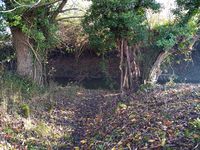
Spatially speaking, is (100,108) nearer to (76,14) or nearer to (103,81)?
(76,14)

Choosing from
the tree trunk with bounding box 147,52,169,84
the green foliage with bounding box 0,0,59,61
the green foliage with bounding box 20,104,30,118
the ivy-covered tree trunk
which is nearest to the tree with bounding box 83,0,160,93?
the tree trunk with bounding box 147,52,169,84

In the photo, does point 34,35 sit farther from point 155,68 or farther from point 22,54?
point 155,68

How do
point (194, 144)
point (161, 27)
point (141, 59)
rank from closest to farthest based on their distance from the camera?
point (194, 144), point (161, 27), point (141, 59)

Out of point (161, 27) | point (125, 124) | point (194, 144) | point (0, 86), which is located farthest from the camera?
point (161, 27)

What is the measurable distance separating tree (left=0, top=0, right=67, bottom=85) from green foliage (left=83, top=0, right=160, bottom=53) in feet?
4.03

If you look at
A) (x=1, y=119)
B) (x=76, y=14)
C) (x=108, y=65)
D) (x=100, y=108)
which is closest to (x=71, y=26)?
(x=76, y=14)

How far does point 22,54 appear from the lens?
1111 centimetres

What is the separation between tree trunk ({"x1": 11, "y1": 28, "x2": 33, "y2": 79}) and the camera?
10.9m

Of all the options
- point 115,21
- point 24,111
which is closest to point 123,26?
point 115,21

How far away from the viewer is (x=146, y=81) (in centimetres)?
1181

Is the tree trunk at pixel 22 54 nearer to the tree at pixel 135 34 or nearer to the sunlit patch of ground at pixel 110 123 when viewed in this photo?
the sunlit patch of ground at pixel 110 123

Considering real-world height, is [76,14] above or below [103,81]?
above

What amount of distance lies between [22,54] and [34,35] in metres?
1.21

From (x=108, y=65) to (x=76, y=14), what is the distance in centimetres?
299
